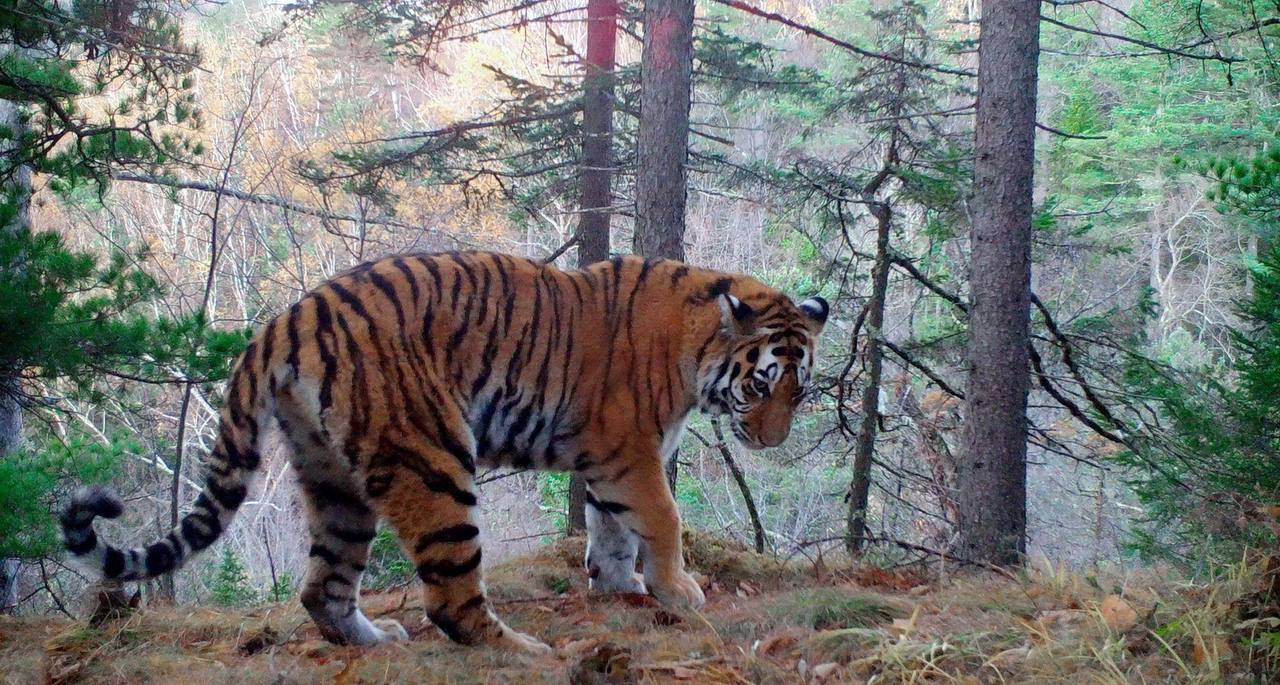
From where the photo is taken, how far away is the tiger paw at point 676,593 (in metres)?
5.27

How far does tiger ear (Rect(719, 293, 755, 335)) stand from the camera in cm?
531

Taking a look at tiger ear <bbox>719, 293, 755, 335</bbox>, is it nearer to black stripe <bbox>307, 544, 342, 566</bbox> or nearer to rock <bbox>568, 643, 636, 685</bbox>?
rock <bbox>568, 643, 636, 685</bbox>

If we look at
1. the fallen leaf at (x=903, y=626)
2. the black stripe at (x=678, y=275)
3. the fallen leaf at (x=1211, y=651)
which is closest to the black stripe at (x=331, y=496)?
the black stripe at (x=678, y=275)

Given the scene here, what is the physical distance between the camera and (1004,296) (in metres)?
6.14

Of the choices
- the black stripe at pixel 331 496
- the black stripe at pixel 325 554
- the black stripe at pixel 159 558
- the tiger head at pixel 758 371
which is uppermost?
the tiger head at pixel 758 371

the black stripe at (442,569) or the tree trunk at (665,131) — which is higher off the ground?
the tree trunk at (665,131)

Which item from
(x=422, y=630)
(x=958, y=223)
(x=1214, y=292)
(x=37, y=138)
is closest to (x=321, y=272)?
(x=37, y=138)

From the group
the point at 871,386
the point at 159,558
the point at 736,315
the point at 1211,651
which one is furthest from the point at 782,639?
the point at 871,386

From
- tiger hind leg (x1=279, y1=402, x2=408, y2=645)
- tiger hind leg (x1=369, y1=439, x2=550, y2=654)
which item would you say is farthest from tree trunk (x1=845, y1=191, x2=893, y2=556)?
tiger hind leg (x1=279, y1=402, x2=408, y2=645)

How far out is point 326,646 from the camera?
4715 mm

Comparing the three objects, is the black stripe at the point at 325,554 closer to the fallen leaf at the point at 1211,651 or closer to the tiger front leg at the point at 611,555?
the tiger front leg at the point at 611,555

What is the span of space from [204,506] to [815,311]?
353 cm

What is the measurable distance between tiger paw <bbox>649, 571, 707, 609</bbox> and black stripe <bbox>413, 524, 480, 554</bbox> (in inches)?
53.1

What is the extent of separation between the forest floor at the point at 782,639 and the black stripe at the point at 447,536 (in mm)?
520
